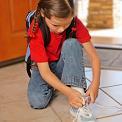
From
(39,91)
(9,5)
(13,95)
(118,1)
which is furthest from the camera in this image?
(118,1)

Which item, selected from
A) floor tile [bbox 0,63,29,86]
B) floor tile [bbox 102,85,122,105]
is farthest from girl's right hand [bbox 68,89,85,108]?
floor tile [bbox 0,63,29,86]

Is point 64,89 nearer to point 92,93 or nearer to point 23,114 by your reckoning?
point 92,93

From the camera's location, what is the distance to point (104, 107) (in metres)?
1.50

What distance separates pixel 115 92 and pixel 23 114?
538 millimetres

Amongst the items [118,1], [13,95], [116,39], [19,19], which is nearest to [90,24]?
[118,1]

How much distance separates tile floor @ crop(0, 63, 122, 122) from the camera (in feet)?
4.65

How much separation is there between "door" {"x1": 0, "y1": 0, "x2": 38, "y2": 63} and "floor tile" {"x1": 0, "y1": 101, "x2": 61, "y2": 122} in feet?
2.00

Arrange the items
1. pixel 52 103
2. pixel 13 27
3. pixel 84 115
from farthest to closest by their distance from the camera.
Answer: pixel 13 27 → pixel 52 103 → pixel 84 115

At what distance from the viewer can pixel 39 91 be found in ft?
5.00

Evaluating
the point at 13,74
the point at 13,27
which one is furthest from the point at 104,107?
the point at 13,27

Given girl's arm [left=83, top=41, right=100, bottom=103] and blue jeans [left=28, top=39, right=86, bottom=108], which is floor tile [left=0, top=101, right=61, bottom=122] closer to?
blue jeans [left=28, top=39, right=86, bottom=108]

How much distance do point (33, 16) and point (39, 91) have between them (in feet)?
1.26

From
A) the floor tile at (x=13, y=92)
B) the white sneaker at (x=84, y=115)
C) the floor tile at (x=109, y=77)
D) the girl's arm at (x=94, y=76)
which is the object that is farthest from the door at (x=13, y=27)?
the white sneaker at (x=84, y=115)

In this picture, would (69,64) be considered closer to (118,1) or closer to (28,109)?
(28,109)
